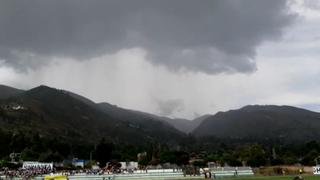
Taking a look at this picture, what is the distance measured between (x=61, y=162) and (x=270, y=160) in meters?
77.9

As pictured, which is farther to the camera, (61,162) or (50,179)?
(61,162)

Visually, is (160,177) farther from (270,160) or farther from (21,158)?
(21,158)

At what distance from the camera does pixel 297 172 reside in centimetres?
10794

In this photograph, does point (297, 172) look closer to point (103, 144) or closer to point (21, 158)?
point (103, 144)

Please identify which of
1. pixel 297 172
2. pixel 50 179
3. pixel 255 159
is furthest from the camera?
pixel 255 159

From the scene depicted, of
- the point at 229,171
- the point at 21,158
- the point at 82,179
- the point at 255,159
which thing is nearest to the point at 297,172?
the point at 229,171

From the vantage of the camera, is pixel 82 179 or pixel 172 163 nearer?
pixel 82 179

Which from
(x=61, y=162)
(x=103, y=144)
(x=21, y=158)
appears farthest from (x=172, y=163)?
(x=21, y=158)

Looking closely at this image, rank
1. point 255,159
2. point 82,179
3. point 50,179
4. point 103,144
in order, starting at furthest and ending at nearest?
point 103,144
point 255,159
point 82,179
point 50,179

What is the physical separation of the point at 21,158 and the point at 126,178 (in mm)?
115099

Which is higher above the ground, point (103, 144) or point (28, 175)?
point (103, 144)

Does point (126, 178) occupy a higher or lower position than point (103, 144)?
lower

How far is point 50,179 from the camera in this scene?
68500 mm

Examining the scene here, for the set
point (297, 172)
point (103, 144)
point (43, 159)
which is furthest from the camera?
point (103, 144)
